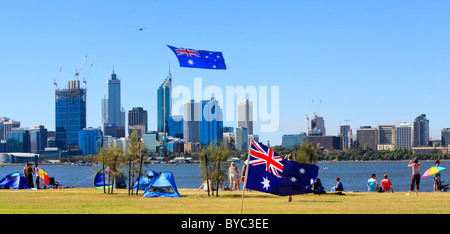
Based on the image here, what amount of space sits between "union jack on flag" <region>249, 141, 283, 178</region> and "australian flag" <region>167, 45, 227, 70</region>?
11.8m

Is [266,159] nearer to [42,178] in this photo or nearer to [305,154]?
[305,154]

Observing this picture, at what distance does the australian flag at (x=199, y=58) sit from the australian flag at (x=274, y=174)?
38.4 ft

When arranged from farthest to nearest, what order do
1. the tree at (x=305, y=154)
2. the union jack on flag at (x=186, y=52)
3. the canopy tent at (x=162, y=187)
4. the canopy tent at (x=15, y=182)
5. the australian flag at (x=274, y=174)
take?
the canopy tent at (x=15, y=182) → the union jack on flag at (x=186, y=52) → the tree at (x=305, y=154) → the canopy tent at (x=162, y=187) → the australian flag at (x=274, y=174)

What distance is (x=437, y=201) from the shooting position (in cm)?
2522

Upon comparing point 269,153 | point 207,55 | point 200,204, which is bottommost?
point 200,204

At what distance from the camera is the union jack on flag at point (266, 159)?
77.8 ft

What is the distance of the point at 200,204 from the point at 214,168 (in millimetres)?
6349

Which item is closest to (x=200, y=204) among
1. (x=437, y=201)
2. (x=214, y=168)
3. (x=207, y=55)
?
(x=214, y=168)

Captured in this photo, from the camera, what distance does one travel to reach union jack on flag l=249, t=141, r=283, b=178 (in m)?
23.7

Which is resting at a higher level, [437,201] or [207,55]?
[207,55]

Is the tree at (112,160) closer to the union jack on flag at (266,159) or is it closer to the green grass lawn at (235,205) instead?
the green grass lawn at (235,205)

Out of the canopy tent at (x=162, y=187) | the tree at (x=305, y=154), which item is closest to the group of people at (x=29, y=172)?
the canopy tent at (x=162, y=187)

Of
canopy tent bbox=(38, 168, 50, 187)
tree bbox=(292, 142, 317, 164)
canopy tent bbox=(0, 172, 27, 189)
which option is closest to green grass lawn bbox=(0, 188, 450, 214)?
tree bbox=(292, 142, 317, 164)
